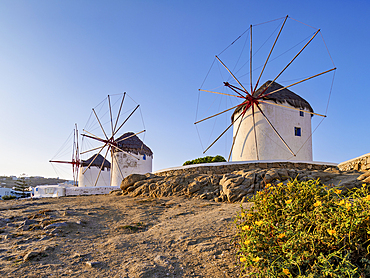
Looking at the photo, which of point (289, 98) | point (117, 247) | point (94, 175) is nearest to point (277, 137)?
point (289, 98)

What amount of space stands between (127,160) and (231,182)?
2081 cm

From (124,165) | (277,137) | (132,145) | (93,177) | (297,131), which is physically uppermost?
(132,145)

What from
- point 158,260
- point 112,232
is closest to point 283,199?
point 158,260

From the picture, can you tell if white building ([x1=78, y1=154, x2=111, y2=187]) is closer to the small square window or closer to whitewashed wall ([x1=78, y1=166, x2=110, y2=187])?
whitewashed wall ([x1=78, y1=166, x2=110, y2=187])

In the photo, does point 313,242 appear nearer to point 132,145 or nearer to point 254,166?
point 254,166

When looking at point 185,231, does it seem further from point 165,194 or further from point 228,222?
point 165,194

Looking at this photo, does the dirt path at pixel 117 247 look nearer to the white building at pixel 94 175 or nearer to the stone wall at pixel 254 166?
the stone wall at pixel 254 166

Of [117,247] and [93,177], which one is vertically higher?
[93,177]

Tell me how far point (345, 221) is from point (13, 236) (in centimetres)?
618

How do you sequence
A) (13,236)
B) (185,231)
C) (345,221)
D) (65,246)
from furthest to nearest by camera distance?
(13,236), (185,231), (65,246), (345,221)

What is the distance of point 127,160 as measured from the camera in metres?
27.7

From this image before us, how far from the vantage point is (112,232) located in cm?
558

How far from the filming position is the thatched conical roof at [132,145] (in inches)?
1071

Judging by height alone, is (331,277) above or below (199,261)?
above
